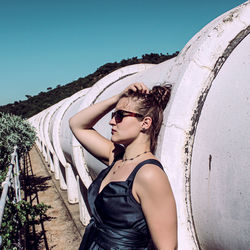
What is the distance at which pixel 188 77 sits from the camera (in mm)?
1557

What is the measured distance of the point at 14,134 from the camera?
10.8m

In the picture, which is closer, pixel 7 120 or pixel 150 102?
pixel 150 102

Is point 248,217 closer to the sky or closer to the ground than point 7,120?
closer to the ground

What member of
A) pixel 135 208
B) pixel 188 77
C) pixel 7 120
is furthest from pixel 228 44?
pixel 7 120

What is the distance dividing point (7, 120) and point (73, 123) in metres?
10.3

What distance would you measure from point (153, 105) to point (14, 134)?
34.2ft

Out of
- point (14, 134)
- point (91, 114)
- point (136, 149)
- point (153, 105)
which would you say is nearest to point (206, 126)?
point (153, 105)

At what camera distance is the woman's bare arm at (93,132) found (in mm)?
2035

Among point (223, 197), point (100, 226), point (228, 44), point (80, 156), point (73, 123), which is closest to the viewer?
point (223, 197)

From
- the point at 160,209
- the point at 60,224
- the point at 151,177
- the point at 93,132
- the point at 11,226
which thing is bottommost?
the point at 60,224

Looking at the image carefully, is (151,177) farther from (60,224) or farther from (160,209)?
(60,224)

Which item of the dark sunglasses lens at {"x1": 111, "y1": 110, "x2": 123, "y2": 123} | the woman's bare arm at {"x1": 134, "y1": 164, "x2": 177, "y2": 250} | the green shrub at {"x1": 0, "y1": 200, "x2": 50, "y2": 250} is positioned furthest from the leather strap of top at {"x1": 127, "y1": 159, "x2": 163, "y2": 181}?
the green shrub at {"x1": 0, "y1": 200, "x2": 50, "y2": 250}

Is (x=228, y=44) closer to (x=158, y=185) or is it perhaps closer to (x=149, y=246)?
(x=158, y=185)

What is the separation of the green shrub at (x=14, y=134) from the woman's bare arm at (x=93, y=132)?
8896mm
